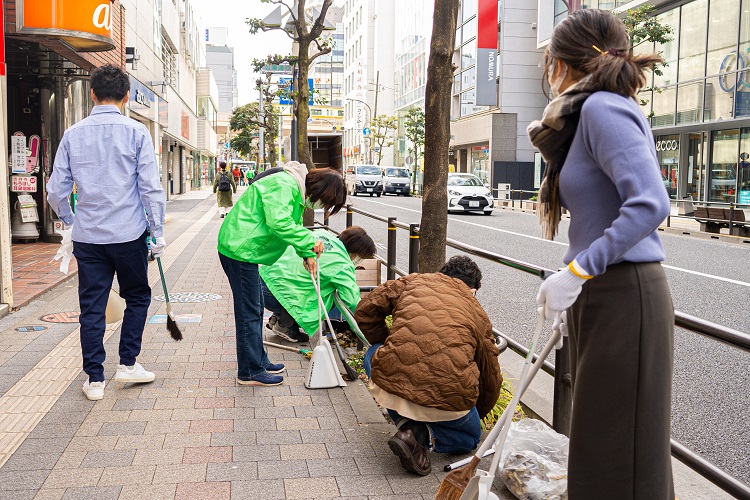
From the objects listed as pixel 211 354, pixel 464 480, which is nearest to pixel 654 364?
pixel 464 480

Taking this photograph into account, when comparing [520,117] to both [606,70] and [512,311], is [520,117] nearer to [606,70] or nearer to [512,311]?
[512,311]

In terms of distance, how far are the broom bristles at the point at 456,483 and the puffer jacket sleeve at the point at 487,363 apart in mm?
842

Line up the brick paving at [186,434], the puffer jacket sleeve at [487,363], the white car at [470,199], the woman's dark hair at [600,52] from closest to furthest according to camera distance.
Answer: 1. the woman's dark hair at [600,52]
2. the brick paving at [186,434]
3. the puffer jacket sleeve at [487,363]
4. the white car at [470,199]

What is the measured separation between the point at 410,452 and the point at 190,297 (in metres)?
5.75

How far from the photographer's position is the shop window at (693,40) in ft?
90.2

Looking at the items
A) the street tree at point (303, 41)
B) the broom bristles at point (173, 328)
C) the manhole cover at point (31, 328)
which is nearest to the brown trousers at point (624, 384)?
the broom bristles at point (173, 328)

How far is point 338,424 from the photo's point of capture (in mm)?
4309

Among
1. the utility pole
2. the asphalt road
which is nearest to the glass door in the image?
the asphalt road

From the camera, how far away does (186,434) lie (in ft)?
13.3

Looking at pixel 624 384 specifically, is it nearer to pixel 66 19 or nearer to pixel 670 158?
pixel 66 19

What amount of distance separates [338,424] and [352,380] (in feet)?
3.32

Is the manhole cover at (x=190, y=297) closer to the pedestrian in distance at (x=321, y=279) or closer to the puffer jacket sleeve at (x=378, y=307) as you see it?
the pedestrian in distance at (x=321, y=279)

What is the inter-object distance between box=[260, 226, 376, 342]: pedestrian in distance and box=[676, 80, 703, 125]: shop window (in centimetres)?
2437

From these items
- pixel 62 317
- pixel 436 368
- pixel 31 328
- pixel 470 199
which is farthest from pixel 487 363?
pixel 470 199
